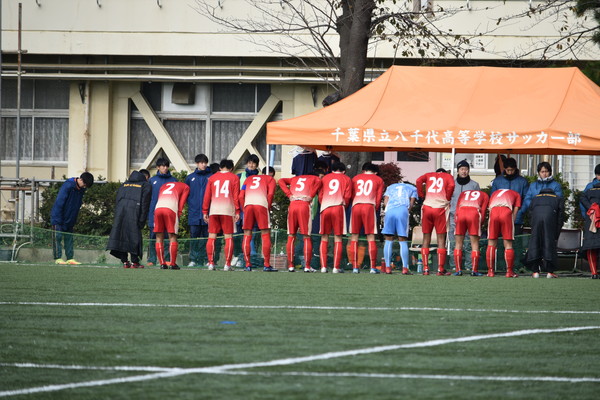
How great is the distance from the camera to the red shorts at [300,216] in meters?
17.3

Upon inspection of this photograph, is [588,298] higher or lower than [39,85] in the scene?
lower

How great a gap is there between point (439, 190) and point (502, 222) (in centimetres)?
120

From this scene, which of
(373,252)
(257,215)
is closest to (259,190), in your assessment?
(257,215)

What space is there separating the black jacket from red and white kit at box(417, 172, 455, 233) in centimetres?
142

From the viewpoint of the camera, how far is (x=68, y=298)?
34.9ft

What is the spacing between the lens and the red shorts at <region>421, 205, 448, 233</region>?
17531 millimetres

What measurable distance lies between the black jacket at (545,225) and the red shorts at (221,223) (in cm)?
496

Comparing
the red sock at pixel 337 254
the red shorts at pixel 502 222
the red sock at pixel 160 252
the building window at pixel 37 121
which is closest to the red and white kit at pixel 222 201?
the red sock at pixel 160 252

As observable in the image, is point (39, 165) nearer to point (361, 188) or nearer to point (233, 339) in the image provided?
point (361, 188)

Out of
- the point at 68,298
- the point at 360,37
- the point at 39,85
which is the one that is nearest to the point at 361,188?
the point at 360,37

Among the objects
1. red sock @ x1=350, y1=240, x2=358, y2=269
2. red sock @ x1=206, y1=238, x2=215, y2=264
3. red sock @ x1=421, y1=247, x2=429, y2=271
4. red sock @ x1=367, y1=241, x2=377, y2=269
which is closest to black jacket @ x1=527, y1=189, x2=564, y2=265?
red sock @ x1=421, y1=247, x2=429, y2=271

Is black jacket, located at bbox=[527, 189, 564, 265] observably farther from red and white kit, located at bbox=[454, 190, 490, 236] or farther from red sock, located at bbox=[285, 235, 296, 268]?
red sock, located at bbox=[285, 235, 296, 268]

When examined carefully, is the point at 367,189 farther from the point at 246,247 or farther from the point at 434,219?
the point at 246,247

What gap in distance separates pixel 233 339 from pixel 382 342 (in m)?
1.07
